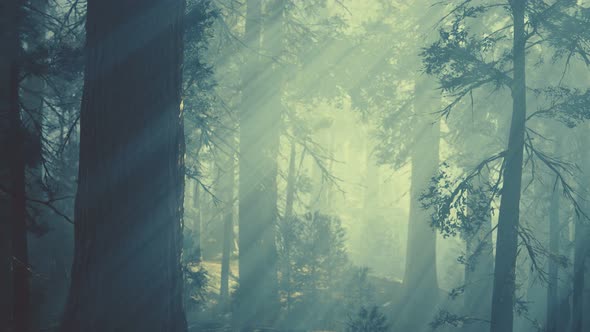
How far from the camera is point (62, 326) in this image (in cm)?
298

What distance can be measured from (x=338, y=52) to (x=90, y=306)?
11.5 metres

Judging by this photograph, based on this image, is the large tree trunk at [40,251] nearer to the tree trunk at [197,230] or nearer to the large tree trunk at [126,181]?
the tree trunk at [197,230]

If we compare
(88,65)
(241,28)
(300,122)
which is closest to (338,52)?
(300,122)

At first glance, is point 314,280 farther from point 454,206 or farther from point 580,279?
point 580,279

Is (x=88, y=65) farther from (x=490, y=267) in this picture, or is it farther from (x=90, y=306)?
(x=490, y=267)

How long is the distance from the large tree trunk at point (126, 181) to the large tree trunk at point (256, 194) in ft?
28.3

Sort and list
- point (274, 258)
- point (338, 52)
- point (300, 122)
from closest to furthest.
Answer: point (274, 258) → point (338, 52) → point (300, 122)

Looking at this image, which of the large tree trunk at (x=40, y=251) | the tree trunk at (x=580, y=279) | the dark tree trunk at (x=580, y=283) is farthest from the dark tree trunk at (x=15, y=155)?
the dark tree trunk at (x=580, y=283)

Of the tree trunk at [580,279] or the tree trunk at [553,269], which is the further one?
the tree trunk at [553,269]

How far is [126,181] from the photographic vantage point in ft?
9.66

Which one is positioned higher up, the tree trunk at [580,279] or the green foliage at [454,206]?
the green foliage at [454,206]

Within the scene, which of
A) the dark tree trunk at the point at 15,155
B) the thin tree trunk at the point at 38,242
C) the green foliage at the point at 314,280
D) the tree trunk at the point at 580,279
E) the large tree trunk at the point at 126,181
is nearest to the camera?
the large tree trunk at the point at 126,181

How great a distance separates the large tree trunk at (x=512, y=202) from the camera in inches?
305

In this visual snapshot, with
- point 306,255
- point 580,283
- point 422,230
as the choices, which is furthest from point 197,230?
point 580,283
